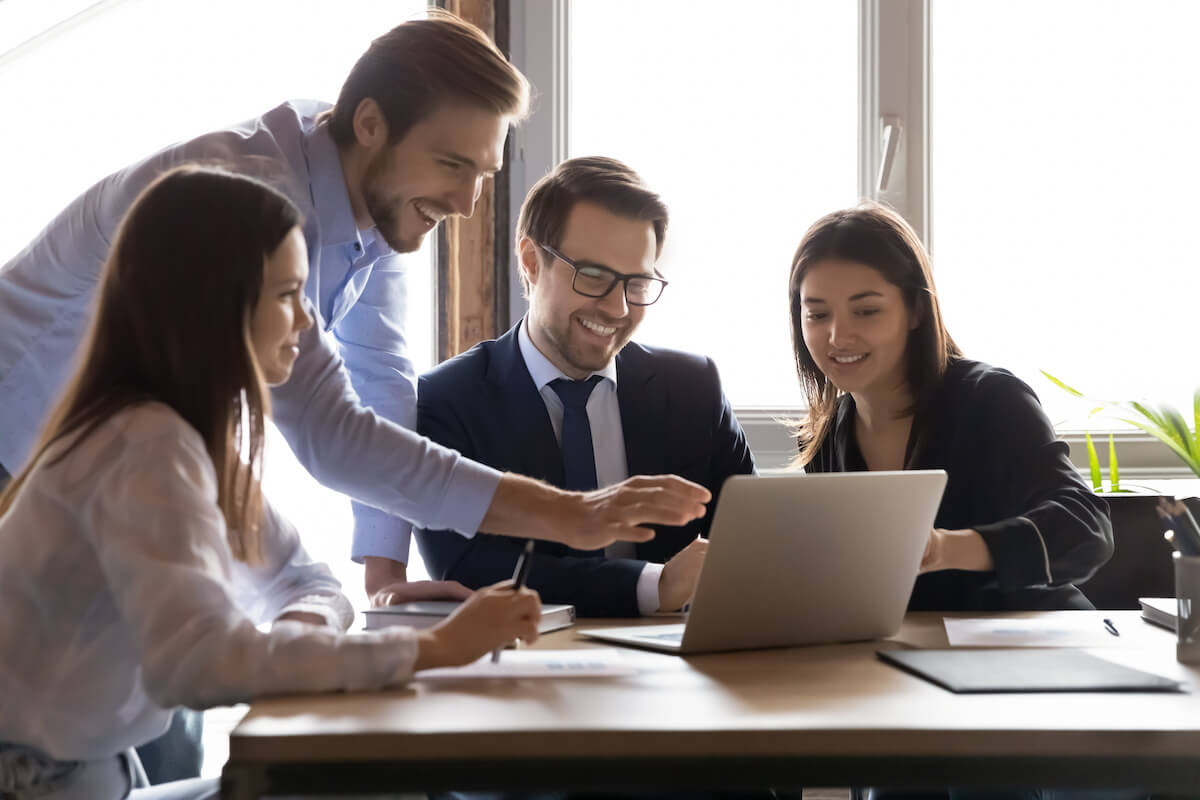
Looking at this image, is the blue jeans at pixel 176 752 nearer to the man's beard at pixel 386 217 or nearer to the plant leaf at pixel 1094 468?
the man's beard at pixel 386 217

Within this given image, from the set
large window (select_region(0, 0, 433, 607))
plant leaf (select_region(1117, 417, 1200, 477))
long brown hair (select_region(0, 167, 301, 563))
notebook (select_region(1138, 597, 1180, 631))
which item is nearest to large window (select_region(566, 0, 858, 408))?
large window (select_region(0, 0, 433, 607))

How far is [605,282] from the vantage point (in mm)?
2096

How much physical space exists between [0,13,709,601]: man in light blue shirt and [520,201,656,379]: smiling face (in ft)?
0.83

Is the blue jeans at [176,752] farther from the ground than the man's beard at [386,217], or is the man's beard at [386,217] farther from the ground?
the man's beard at [386,217]

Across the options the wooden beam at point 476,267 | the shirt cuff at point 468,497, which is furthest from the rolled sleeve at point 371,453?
the wooden beam at point 476,267

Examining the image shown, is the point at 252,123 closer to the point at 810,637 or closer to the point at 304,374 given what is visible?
the point at 304,374

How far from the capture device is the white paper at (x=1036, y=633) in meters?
1.46

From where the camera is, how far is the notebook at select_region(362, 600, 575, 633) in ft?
4.74

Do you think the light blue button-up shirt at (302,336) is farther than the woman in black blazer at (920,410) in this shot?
No

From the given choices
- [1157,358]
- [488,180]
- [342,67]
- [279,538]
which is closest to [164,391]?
[279,538]

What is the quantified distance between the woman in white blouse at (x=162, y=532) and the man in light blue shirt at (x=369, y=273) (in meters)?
0.30

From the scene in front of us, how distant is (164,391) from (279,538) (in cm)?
34

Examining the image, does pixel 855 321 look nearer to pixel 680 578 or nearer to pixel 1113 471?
pixel 680 578

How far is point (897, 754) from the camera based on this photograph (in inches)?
39.4
